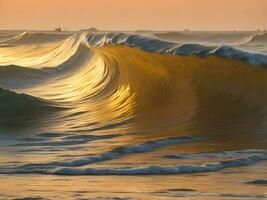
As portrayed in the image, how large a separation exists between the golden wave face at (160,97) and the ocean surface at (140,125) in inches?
0.9

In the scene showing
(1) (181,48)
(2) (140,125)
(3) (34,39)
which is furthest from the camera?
(3) (34,39)

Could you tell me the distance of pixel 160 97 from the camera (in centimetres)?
1644

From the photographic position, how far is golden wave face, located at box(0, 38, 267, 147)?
14.0 meters

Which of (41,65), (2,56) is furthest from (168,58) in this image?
(2,56)

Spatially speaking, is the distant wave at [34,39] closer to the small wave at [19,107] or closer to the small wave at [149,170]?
the small wave at [19,107]

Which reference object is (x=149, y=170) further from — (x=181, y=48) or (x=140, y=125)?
(x=181, y=48)

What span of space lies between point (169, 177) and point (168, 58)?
7.52 metres

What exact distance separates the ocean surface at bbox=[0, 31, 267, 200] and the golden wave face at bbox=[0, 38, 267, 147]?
0.07ft

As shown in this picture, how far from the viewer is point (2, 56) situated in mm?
29828

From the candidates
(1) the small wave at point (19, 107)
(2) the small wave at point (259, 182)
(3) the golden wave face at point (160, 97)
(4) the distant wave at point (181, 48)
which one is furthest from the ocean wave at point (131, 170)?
(1) the small wave at point (19, 107)

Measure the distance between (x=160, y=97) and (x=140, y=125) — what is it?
2.37 m

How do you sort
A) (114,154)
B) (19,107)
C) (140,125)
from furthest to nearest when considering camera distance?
(19,107)
(140,125)
(114,154)

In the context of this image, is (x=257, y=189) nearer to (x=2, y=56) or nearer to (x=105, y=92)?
(x=105, y=92)

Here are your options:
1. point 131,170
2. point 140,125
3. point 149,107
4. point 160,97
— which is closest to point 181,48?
point 149,107
